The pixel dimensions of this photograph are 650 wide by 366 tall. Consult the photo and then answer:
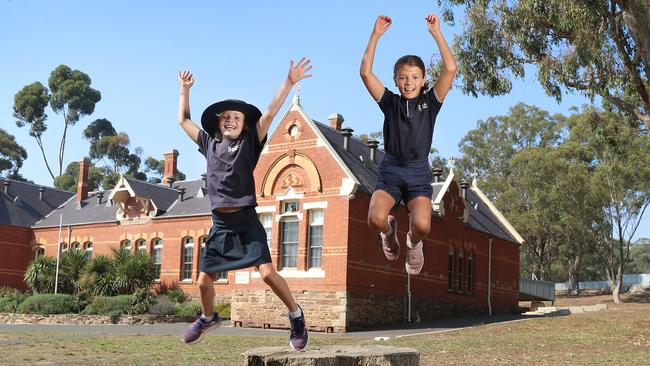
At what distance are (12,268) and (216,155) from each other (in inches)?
1611

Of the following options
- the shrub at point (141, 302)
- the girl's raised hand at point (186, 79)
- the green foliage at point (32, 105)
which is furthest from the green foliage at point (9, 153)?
the girl's raised hand at point (186, 79)

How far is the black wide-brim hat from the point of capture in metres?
6.52

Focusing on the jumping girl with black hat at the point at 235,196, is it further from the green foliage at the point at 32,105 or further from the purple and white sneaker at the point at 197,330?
the green foliage at the point at 32,105

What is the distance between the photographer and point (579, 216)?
4819cm

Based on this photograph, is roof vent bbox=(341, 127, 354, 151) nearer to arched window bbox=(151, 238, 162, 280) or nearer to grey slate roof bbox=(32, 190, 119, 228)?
arched window bbox=(151, 238, 162, 280)

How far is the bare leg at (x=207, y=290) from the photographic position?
257 inches

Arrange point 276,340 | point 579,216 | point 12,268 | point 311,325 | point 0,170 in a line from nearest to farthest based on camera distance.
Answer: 1. point 276,340
2. point 311,325
3. point 12,268
4. point 579,216
5. point 0,170

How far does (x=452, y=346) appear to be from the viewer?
61.2ft

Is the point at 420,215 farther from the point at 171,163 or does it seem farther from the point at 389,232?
the point at 171,163

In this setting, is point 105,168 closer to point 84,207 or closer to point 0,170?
point 0,170

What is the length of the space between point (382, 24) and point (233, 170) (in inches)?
74.0

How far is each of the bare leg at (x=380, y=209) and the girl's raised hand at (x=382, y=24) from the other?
1435 millimetres

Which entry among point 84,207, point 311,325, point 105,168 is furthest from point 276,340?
point 105,168

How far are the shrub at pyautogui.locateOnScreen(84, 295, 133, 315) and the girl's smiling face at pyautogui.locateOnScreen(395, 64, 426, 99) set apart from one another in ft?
88.9
